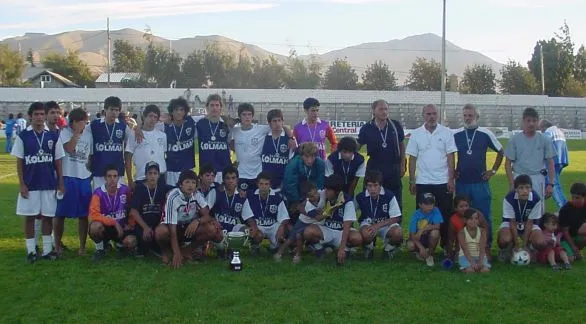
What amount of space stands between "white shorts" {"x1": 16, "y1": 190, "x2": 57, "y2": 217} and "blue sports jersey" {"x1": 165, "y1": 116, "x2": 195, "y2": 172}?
1579 millimetres

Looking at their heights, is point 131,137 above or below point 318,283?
above

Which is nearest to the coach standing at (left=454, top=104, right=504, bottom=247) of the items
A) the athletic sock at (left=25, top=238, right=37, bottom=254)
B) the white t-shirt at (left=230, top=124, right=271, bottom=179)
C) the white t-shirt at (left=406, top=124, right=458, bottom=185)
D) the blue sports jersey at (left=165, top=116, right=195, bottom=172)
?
the white t-shirt at (left=406, top=124, right=458, bottom=185)

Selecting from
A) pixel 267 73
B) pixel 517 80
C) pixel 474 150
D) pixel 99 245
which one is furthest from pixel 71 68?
pixel 474 150

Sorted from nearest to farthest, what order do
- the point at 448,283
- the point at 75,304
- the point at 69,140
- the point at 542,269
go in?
the point at 75,304 → the point at 448,283 → the point at 542,269 → the point at 69,140

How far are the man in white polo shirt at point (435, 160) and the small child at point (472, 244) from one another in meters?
0.53

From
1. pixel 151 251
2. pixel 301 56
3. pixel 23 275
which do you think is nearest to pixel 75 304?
pixel 23 275

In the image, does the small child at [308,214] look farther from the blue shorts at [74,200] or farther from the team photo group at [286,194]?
the blue shorts at [74,200]

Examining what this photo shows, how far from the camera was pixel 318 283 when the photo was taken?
7113 mm

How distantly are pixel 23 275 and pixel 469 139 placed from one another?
5.31 meters

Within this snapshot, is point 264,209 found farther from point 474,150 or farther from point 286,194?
point 474,150

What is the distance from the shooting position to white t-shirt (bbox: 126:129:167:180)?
8758mm

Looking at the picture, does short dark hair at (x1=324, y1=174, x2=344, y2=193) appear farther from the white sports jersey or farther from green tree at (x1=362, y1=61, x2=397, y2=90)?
green tree at (x1=362, y1=61, x2=397, y2=90)

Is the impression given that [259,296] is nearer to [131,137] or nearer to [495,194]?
[131,137]

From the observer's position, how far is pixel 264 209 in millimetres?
→ 8531
